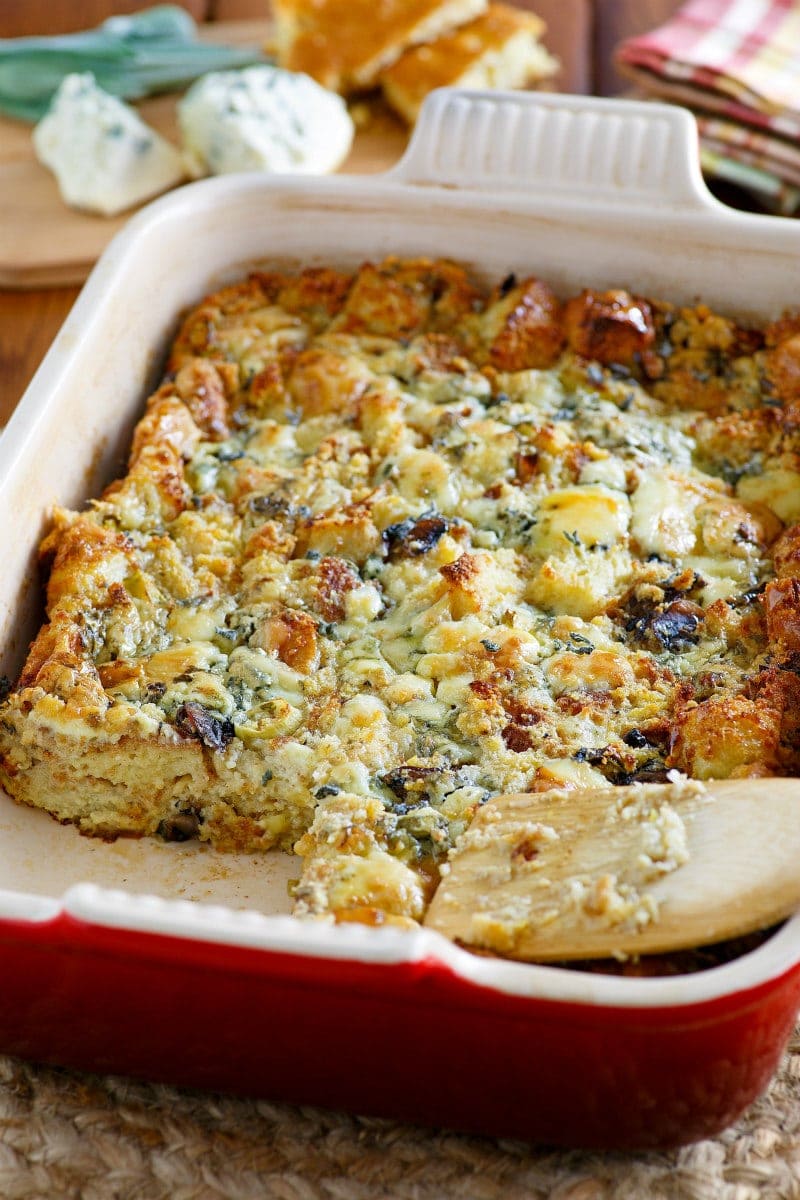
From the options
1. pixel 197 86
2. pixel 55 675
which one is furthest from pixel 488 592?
pixel 197 86

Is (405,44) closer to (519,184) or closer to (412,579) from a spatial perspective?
(519,184)

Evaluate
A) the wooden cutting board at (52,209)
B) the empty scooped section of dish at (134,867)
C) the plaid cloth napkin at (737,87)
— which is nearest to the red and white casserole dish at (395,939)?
the empty scooped section of dish at (134,867)

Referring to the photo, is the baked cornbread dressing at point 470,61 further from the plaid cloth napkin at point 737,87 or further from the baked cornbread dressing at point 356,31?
the plaid cloth napkin at point 737,87

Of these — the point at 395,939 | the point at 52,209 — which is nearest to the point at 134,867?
the point at 395,939

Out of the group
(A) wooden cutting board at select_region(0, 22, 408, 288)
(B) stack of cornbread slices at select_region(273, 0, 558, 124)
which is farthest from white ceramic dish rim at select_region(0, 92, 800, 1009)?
(B) stack of cornbread slices at select_region(273, 0, 558, 124)

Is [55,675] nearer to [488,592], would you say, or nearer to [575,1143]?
[488,592]

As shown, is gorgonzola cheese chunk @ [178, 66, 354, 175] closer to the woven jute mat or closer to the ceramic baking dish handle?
the ceramic baking dish handle
